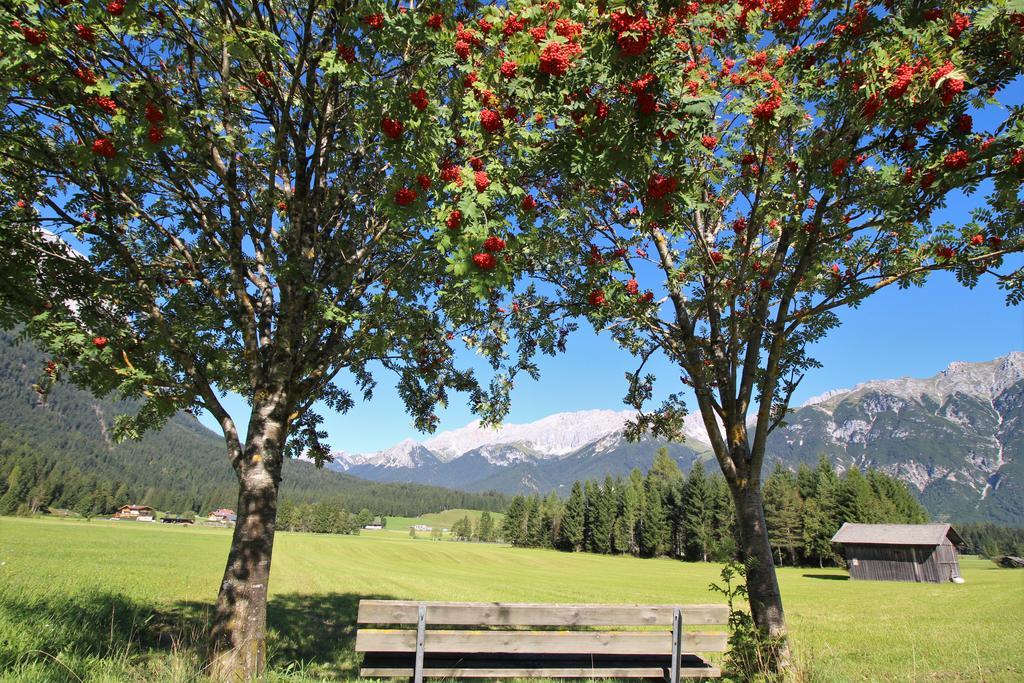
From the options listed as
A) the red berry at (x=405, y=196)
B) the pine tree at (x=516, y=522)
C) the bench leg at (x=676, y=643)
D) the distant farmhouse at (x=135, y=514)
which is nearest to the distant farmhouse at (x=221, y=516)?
the distant farmhouse at (x=135, y=514)

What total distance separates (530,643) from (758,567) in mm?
3585

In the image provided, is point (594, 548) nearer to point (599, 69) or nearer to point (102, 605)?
point (102, 605)

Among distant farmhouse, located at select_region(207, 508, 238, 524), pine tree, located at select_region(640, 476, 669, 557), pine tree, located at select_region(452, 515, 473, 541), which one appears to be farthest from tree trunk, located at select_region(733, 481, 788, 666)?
distant farmhouse, located at select_region(207, 508, 238, 524)

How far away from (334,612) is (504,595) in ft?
37.7

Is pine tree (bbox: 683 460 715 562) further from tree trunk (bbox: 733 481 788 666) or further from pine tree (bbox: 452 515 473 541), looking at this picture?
pine tree (bbox: 452 515 473 541)

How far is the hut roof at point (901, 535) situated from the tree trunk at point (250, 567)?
60.9 m

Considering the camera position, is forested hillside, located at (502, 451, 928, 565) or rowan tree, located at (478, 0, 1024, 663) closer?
rowan tree, located at (478, 0, 1024, 663)

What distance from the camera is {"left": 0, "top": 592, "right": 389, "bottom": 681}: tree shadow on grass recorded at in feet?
18.5

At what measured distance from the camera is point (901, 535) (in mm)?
49938

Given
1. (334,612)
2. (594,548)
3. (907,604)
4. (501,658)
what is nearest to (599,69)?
(501,658)

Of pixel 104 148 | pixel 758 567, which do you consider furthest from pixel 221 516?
pixel 758 567

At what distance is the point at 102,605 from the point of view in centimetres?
1064

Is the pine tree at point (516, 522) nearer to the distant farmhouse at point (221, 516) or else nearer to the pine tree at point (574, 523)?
the pine tree at point (574, 523)

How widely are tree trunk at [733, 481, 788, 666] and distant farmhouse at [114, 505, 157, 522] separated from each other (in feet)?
546
